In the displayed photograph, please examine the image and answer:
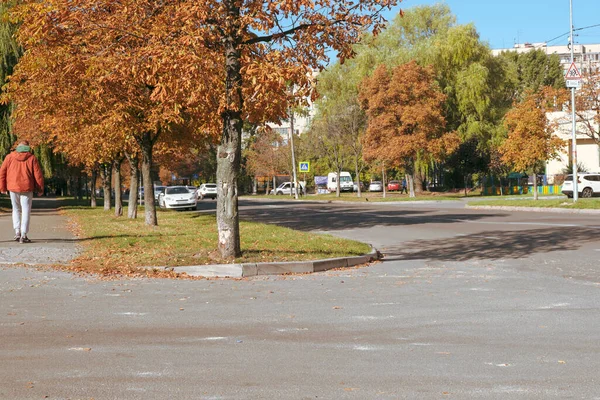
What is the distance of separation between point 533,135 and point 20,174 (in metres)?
34.9

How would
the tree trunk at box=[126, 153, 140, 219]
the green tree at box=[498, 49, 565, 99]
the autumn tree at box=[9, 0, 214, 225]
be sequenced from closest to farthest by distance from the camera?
the autumn tree at box=[9, 0, 214, 225] → the tree trunk at box=[126, 153, 140, 219] → the green tree at box=[498, 49, 565, 99]

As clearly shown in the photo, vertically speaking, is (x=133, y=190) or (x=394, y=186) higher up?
(x=133, y=190)

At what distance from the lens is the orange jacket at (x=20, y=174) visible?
15.6 metres

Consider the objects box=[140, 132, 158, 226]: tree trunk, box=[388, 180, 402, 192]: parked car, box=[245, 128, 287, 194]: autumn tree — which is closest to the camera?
box=[140, 132, 158, 226]: tree trunk

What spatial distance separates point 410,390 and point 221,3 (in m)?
9.90

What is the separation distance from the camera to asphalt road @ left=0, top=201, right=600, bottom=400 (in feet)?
17.5

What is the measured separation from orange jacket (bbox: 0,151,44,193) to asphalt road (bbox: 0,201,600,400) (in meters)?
3.61

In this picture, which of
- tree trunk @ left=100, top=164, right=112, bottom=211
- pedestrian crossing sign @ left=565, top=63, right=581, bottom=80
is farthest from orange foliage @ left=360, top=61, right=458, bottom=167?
pedestrian crossing sign @ left=565, top=63, right=581, bottom=80

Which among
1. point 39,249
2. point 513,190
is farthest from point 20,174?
point 513,190

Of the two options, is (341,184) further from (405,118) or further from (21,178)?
(21,178)

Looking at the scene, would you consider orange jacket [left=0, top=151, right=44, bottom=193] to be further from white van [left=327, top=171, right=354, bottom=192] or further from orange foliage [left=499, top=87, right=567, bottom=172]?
white van [left=327, top=171, right=354, bottom=192]

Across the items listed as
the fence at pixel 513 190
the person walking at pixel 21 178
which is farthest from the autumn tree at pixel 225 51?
the fence at pixel 513 190

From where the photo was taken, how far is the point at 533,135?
44812 mm

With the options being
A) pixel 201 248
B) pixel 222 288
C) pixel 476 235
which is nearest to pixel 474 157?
pixel 476 235
